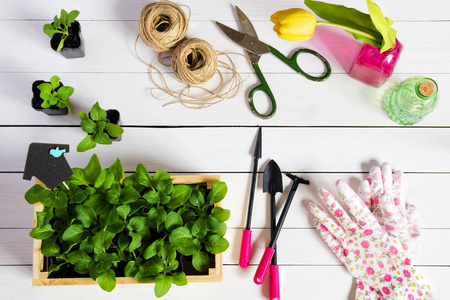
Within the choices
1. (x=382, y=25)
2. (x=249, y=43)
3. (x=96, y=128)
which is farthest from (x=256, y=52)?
(x=96, y=128)

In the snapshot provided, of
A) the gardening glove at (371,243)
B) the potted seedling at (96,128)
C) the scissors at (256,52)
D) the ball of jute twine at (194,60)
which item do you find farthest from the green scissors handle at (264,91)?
the potted seedling at (96,128)

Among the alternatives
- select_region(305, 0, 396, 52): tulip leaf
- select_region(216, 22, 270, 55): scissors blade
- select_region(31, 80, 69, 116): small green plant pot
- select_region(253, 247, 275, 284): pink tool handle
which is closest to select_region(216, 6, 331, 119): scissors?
select_region(216, 22, 270, 55): scissors blade

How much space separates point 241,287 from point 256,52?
56 centimetres

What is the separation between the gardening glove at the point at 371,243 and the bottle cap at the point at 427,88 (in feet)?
0.77

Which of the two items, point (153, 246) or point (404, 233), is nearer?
point (153, 246)

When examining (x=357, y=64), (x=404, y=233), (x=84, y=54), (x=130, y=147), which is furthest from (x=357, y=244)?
(x=84, y=54)

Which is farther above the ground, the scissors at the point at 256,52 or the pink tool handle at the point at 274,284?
the scissors at the point at 256,52

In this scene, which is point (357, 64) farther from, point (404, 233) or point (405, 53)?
point (404, 233)

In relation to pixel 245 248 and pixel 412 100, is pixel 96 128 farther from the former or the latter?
pixel 412 100

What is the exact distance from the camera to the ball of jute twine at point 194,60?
0.85 m

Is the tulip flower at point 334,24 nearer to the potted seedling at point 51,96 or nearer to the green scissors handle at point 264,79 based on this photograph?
the green scissors handle at point 264,79

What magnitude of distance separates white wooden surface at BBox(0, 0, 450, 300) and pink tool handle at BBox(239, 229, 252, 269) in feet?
0.13

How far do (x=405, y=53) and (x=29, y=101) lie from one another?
928 millimetres

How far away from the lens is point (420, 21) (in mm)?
969
